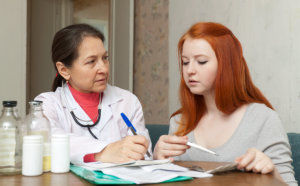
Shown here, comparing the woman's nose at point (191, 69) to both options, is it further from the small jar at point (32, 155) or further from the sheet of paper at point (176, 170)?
the small jar at point (32, 155)

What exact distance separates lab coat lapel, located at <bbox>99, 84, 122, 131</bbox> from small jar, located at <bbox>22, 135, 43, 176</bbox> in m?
0.68

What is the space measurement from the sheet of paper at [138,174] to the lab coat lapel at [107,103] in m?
0.71

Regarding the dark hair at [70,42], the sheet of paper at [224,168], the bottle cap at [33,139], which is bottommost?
the sheet of paper at [224,168]

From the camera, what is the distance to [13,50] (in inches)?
139

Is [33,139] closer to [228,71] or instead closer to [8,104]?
[8,104]

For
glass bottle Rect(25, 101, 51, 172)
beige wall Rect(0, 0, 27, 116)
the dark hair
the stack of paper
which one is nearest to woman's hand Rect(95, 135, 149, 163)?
the stack of paper

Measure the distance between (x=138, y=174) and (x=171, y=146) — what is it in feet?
0.99

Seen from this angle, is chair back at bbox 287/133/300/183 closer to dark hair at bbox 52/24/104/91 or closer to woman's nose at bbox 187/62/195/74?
woman's nose at bbox 187/62/195/74

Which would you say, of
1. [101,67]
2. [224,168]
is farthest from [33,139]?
[101,67]

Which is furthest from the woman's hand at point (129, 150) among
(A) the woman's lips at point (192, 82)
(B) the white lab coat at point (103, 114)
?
(A) the woman's lips at point (192, 82)

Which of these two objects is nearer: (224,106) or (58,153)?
(58,153)

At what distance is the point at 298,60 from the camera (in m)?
1.80

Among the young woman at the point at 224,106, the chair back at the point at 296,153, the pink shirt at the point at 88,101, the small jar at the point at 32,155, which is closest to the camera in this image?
the small jar at the point at 32,155

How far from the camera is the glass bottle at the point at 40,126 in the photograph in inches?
41.7
